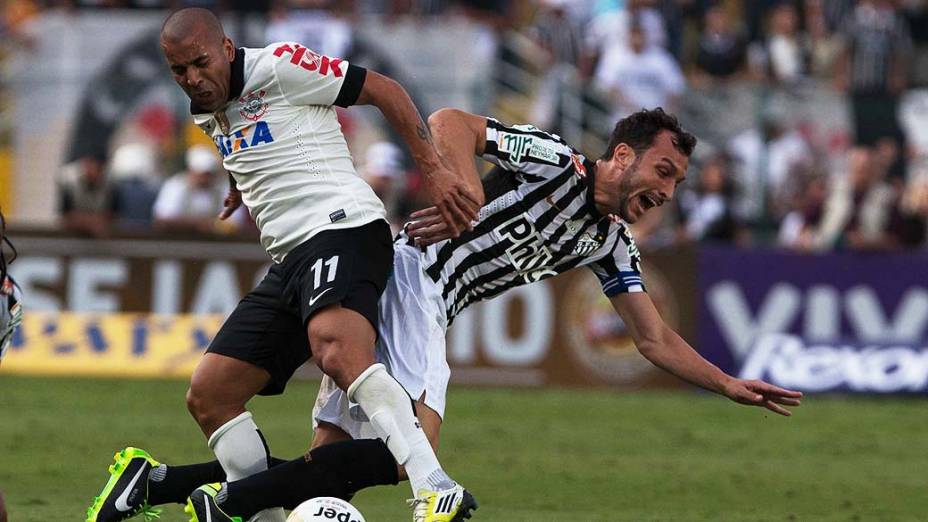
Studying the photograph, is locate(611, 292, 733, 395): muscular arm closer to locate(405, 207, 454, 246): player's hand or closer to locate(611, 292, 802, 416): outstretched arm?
locate(611, 292, 802, 416): outstretched arm

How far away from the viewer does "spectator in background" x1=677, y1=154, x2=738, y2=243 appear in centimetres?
1725

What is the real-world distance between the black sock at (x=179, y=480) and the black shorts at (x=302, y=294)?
0.58 m

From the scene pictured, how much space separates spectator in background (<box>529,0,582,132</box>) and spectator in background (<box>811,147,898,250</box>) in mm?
3361

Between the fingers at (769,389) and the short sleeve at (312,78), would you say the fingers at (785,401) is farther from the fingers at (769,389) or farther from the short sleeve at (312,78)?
the short sleeve at (312,78)

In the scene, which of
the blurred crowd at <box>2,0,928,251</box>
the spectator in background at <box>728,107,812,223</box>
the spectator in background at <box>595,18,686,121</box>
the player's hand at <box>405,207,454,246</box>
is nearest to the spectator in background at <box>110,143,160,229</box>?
the blurred crowd at <box>2,0,928,251</box>

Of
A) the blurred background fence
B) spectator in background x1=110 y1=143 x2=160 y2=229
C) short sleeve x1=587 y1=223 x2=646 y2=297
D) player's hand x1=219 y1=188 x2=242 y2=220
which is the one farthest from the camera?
spectator in background x1=110 y1=143 x2=160 y2=229

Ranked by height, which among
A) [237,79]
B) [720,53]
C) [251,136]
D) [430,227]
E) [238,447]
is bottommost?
[238,447]

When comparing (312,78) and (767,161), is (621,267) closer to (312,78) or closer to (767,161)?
(312,78)

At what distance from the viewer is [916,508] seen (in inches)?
360

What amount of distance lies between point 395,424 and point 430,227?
853 millimetres

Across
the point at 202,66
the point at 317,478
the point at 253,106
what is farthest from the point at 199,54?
the point at 317,478

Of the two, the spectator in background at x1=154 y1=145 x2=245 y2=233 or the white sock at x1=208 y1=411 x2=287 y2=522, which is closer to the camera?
the white sock at x1=208 y1=411 x2=287 y2=522

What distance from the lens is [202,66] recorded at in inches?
269

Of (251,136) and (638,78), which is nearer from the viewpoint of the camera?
(251,136)
